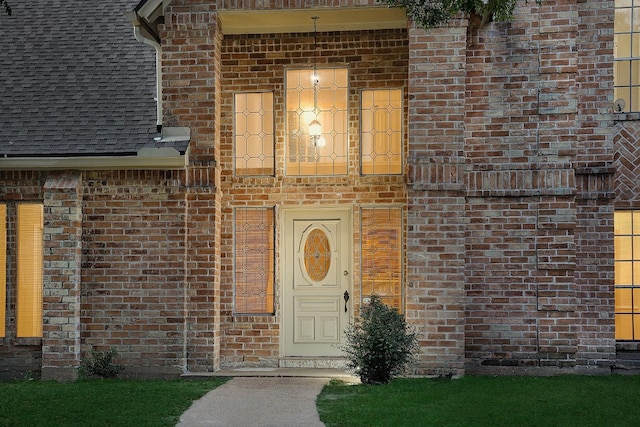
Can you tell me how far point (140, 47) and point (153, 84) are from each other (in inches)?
44.4

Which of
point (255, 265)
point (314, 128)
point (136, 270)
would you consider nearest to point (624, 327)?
point (314, 128)

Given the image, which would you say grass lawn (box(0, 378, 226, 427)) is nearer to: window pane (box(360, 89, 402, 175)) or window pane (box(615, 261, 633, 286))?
window pane (box(360, 89, 402, 175))

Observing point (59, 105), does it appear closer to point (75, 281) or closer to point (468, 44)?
point (75, 281)

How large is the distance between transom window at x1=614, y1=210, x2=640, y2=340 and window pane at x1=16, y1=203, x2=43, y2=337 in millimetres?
8695

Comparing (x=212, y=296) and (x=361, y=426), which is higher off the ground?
(x=212, y=296)

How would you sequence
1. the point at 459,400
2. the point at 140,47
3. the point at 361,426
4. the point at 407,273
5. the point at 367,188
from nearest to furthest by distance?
the point at 361,426 → the point at 459,400 → the point at 407,273 → the point at 367,188 → the point at 140,47

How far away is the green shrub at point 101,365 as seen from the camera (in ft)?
40.9

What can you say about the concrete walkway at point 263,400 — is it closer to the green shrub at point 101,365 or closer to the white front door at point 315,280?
the white front door at point 315,280

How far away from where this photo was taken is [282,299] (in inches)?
528

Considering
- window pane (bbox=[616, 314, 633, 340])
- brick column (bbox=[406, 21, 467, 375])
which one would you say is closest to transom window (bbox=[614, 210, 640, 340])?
window pane (bbox=[616, 314, 633, 340])

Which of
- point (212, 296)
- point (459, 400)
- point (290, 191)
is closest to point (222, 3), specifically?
point (290, 191)

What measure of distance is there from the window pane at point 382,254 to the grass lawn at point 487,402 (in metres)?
1.88

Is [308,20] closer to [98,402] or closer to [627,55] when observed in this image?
[627,55]

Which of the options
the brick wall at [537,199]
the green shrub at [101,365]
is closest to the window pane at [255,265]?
the green shrub at [101,365]
